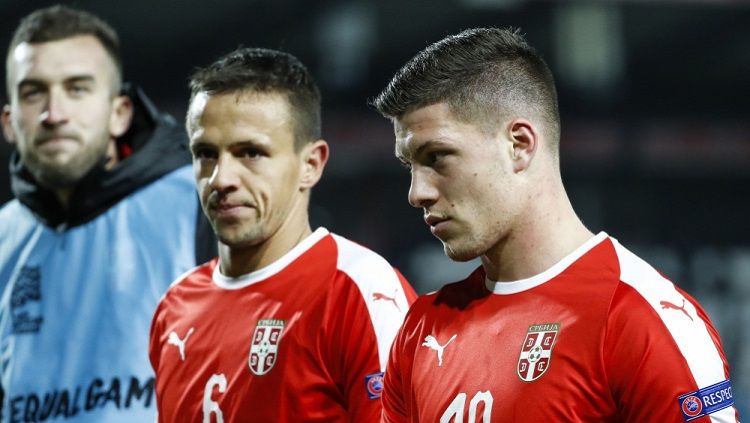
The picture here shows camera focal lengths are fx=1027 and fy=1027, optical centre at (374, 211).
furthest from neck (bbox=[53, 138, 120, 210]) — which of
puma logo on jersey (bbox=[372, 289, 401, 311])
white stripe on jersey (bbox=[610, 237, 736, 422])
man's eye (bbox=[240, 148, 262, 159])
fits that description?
white stripe on jersey (bbox=[610, 237, 736, 422])

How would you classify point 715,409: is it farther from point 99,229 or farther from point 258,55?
point 99,229

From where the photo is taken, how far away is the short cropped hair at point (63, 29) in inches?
120

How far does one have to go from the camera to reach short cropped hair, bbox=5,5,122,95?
10.0ft

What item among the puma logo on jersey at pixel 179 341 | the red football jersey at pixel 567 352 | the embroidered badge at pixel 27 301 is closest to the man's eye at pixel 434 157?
the red football jersey at pixel 567 352

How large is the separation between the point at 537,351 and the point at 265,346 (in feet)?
2.26

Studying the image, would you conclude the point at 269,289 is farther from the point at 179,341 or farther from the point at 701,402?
the point at 701,402

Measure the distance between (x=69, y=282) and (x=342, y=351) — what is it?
122cm

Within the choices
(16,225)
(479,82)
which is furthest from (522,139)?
(16,225)

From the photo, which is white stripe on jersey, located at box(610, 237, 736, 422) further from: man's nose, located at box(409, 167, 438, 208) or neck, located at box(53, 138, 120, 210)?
neck, located at box(53, 138, 120, 210)

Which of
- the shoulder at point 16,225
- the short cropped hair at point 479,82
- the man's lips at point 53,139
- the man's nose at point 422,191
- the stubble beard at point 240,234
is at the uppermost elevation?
the man's lips at point 53,139

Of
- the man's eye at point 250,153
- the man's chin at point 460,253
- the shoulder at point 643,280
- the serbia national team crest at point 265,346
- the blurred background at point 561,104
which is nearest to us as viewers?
the shoulder at point 643,280

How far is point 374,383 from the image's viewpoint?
2.06 m

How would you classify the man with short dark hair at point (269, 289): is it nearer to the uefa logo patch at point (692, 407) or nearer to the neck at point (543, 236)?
the neck at point (543, 236)

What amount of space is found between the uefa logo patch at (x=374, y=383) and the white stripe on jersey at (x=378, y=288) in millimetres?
18
